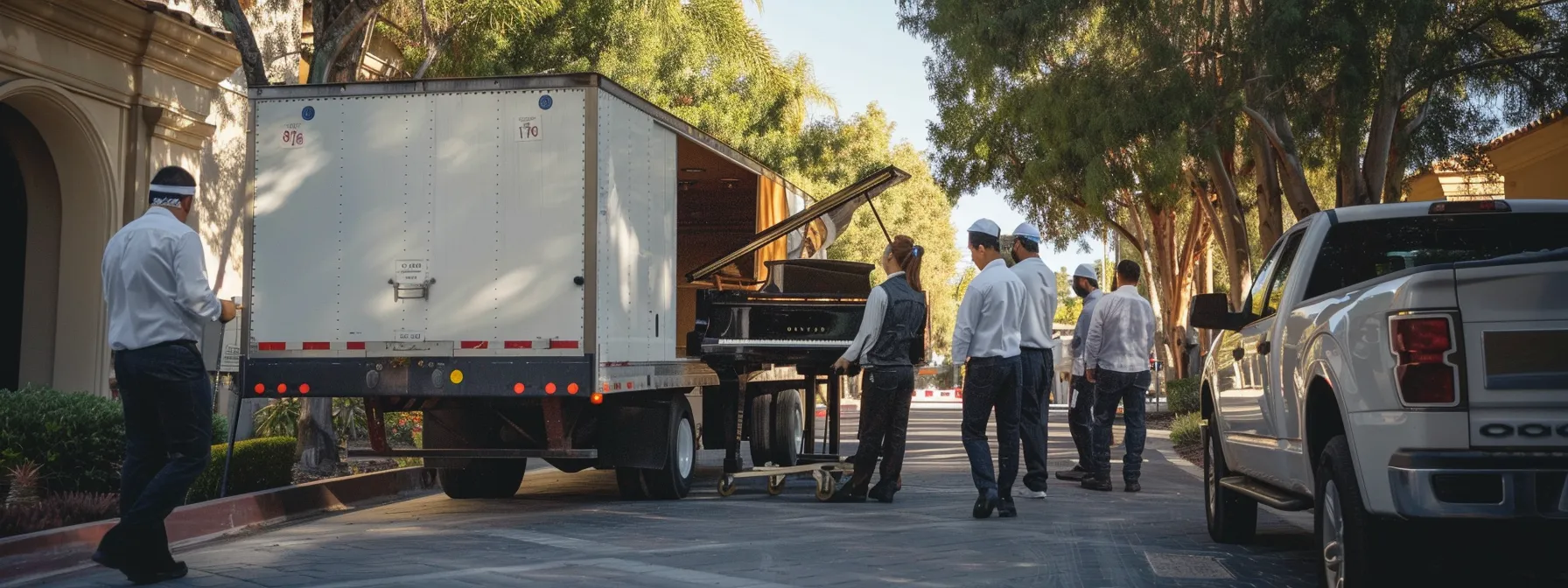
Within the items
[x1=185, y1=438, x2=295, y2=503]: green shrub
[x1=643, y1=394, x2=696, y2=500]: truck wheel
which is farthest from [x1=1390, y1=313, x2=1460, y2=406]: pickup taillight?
[x1=185, y1=438, x2=295, y2=503]: green shrub

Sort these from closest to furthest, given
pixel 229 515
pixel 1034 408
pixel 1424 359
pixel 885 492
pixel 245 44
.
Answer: pixel 1424 359, pixel 229 515, pixel 1034 408, pixel 885 492, pixel 245 44

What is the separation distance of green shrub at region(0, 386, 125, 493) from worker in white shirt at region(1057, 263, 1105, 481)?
7257 millimetres

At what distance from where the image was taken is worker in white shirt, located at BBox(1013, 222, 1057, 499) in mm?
10102

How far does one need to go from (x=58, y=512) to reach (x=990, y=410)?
17.9 ft

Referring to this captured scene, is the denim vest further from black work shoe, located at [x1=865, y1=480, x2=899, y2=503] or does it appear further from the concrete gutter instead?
the concrete gutter

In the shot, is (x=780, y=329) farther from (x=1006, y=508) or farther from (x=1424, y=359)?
(x=1424, y=359)

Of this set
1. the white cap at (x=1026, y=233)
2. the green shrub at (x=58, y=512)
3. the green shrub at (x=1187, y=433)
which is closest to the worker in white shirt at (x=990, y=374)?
the white cap at (x=1026, y=233)

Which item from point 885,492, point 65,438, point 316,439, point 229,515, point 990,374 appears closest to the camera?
point 65,438

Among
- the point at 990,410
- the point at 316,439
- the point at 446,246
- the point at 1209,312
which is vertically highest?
the point at 446,246

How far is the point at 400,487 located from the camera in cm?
1250

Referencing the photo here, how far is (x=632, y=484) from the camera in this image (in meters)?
11.3

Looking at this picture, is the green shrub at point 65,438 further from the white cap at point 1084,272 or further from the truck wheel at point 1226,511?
the white cap at point 1084,272

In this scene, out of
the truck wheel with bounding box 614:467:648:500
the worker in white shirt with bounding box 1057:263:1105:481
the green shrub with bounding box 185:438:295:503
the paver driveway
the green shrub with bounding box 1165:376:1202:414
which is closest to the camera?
the paver driveway

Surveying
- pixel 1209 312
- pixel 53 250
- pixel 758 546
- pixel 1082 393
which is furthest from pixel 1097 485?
pixel 53 250
